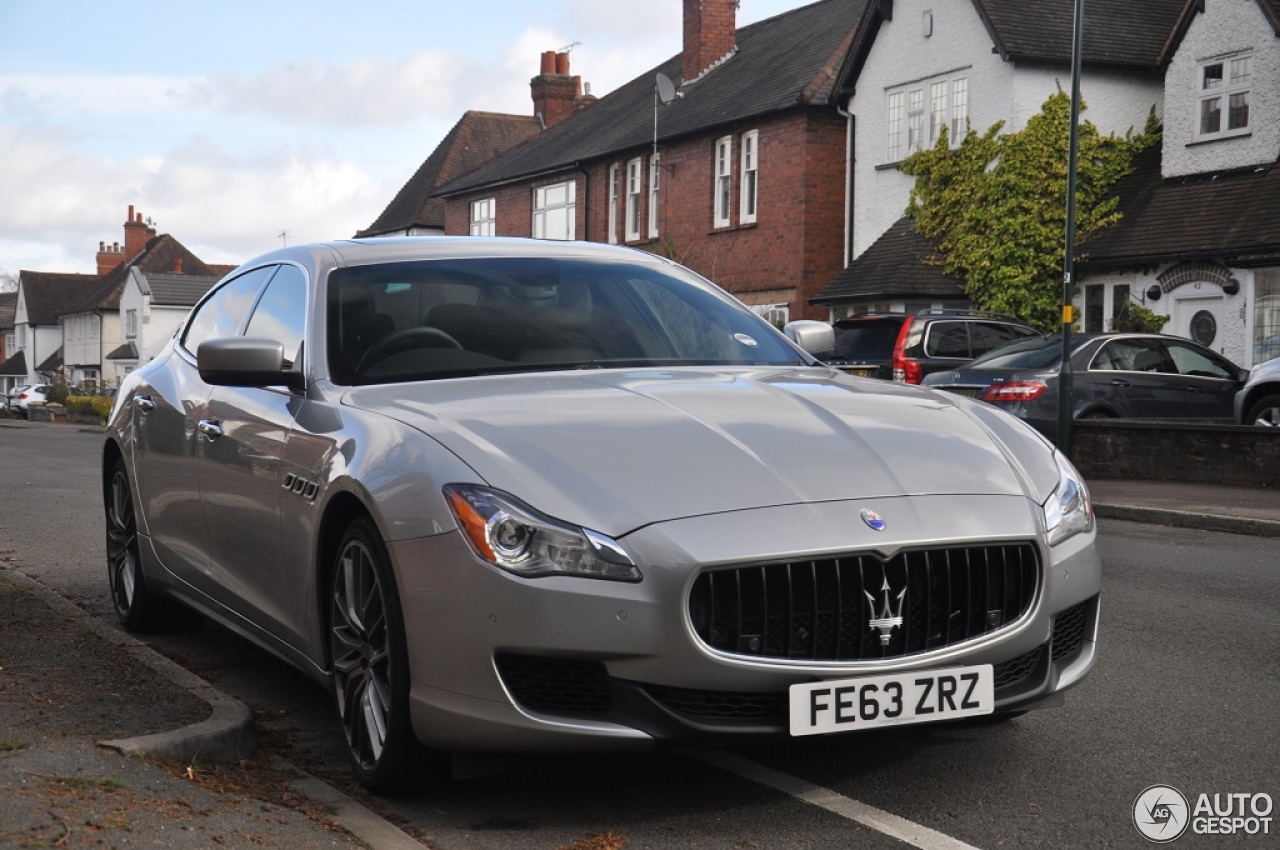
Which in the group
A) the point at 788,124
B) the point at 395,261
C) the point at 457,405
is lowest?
the point at 457,405

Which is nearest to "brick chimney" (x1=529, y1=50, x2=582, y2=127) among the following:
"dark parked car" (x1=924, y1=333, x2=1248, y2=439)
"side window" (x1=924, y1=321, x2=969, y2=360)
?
"side window" (x1=924, y1=321, x2=969, y2=360)

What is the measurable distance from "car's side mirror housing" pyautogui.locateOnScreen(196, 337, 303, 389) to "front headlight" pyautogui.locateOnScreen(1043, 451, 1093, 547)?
240 centimetres

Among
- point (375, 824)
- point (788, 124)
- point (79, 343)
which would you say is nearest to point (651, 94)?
point (788, 124)

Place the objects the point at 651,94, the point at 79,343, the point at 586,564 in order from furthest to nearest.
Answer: the point at 79,343 → the point at 651,94 → the point at 586,564

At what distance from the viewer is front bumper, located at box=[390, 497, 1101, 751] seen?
3.93 meters

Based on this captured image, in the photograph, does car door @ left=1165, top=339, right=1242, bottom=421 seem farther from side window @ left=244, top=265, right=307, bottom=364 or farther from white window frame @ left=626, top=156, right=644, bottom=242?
white window frame @ left=626, top=156, right=644, bottom=242

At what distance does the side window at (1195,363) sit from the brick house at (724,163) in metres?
14.6

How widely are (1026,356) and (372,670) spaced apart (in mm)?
14865

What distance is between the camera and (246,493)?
546cm

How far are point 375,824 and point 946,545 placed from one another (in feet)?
5.43

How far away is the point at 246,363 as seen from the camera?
514 centimetres

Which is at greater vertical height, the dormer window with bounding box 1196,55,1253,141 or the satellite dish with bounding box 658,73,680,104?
the satellite dish with bounding box 658,73,680,104

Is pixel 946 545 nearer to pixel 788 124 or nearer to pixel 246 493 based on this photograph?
pixel 246 493

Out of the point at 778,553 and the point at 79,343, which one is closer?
the point at 778,553
